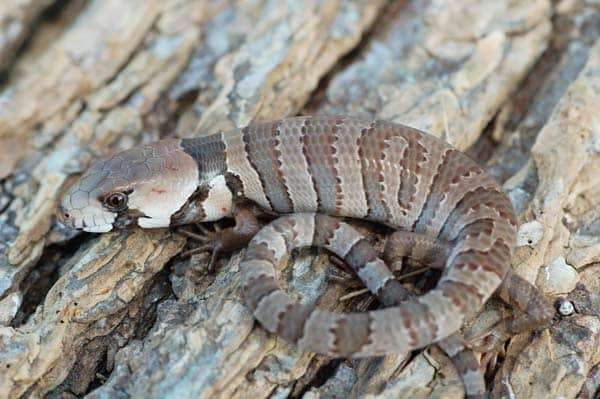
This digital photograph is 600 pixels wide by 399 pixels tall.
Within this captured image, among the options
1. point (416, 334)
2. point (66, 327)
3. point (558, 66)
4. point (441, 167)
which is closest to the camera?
point (416, 334)

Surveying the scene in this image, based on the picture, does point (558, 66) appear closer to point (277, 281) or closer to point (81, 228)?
point (277, 281)

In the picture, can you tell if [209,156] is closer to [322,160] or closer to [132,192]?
[132,192]

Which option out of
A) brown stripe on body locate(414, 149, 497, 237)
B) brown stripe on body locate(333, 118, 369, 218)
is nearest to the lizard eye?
brown stripe on body locate(333, 118, 369, 218)

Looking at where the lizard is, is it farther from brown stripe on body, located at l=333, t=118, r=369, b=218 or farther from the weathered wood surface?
the weathered wood surface

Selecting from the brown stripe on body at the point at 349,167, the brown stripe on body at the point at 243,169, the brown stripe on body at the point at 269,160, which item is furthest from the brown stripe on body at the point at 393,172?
the brown stripe on body at the point at 243,169

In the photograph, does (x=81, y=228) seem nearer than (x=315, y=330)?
No

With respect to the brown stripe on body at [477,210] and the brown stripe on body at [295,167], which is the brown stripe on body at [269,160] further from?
the brown stripe on body at [477,210]

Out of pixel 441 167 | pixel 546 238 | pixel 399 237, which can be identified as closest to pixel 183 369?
pixel 399 237
